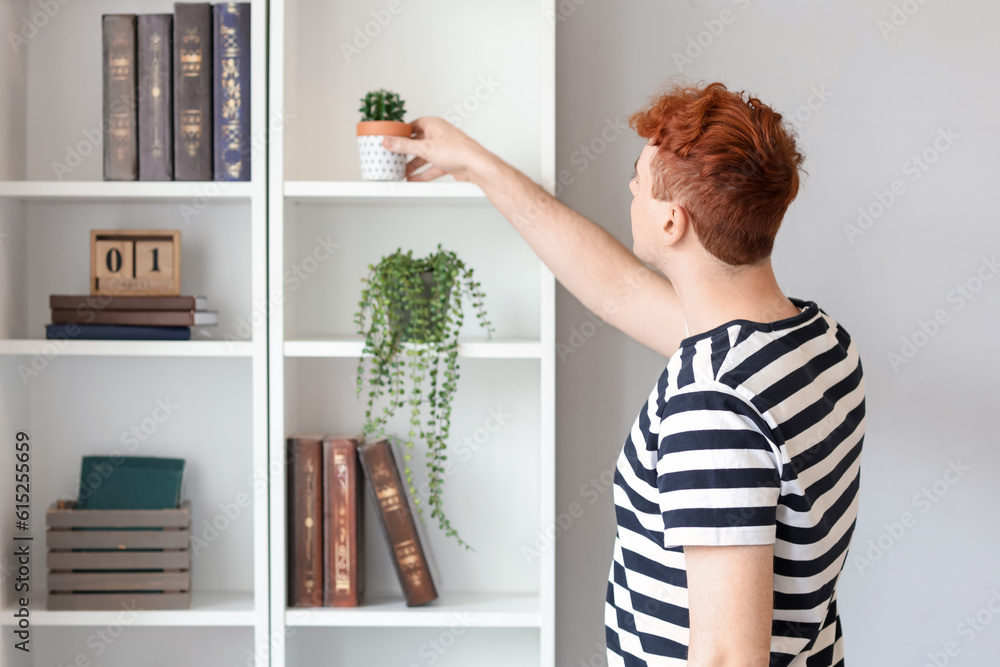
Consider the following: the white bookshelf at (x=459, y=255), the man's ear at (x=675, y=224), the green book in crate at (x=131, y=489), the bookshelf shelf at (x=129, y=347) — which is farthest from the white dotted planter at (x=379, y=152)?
the green book in crate at (x=131, y=489)

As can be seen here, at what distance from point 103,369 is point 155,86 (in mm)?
626

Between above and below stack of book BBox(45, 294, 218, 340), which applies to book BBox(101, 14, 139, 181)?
above

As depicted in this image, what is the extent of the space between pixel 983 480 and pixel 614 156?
1110mm

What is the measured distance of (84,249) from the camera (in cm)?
163

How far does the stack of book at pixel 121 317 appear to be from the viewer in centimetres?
144

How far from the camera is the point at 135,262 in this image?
1.49 meters

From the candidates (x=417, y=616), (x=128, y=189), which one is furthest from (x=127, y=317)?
(x=417, y=616)

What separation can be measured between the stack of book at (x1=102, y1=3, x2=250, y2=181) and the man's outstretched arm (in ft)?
1.03

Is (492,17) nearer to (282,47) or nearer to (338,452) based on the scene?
(282,47)

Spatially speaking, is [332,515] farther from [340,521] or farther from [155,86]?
[155,86]

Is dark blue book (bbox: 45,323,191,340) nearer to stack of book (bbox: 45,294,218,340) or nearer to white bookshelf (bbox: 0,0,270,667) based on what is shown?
stack of book (bbox: 45,294,218,340)

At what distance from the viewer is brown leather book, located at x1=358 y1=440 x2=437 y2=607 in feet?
4.80

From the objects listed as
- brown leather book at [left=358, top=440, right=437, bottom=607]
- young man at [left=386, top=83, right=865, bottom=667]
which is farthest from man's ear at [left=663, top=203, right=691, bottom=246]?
brown leather book at [left=358, top=440, right=437, bottom=607]

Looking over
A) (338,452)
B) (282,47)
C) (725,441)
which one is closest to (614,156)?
(282,47)
